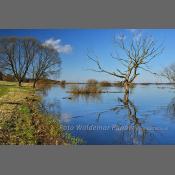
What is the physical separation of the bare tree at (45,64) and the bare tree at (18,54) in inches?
5.4

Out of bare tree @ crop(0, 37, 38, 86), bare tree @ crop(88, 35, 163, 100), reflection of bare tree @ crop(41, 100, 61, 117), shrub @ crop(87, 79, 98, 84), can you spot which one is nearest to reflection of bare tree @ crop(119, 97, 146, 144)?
bare tree @ crop(88, 35, 163, 100)

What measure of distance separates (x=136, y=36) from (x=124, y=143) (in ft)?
8.19

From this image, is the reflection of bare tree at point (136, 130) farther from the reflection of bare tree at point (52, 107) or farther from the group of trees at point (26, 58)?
the group of trees at point (26, 58)

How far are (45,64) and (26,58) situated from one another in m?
0.47

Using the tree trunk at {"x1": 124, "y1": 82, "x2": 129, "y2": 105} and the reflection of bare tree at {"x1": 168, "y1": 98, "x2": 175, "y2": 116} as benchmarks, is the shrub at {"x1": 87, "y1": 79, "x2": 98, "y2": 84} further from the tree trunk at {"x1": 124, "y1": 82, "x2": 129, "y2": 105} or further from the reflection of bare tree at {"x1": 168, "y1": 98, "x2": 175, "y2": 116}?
the reflection of bare tree at {"x1": 168, "y1": 98, "x2": 175, "y2": 116}

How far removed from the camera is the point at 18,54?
11.1 meters

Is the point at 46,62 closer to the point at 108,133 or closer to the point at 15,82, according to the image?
the point at 15,82

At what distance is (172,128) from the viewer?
10.8 m

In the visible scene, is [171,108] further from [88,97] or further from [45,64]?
[45,64]

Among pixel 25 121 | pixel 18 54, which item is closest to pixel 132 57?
pixel 18 54

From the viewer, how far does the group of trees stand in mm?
10961

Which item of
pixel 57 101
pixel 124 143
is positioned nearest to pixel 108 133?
pixel 124 143

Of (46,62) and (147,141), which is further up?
(46,62)

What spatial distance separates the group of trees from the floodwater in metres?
0.59
